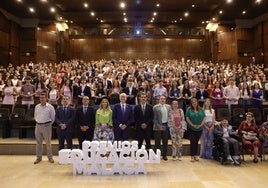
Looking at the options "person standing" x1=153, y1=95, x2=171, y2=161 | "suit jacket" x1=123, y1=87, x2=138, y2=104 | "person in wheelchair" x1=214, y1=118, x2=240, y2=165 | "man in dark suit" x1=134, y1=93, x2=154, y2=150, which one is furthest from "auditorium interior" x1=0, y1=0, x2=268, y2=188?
"suit jacket" x1=123, y1=87, x2=138, y2=104

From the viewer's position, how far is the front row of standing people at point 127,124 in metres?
6.73

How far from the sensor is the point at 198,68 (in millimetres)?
14492

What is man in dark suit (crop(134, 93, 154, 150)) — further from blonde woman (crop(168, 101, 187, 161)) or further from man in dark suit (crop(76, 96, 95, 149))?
man in dark suit (crop(76, 96, 95, 149))

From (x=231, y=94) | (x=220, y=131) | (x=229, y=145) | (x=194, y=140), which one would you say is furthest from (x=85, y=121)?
(x=231, y=94)

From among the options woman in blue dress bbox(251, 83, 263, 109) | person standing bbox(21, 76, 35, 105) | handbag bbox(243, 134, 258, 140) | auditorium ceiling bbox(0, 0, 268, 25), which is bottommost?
handbag bbox(243, 134, 258, 140)

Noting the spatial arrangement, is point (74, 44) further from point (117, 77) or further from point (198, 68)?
point (117, 77)

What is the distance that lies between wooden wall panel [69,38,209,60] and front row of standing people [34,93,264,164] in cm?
1794

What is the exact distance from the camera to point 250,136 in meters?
6.99

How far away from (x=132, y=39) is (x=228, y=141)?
19.0 metres

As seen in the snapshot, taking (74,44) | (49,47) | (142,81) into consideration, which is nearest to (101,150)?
(142,81)

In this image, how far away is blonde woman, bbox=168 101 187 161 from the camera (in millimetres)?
7039

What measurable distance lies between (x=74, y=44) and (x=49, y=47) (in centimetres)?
290

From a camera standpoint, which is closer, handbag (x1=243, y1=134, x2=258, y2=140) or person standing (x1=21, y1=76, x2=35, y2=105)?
handbag (x1=243, y1=134, x2=258, y2=140)

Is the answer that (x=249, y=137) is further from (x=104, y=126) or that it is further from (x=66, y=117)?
(x=66, y=117)
